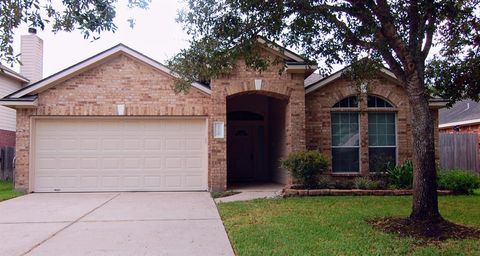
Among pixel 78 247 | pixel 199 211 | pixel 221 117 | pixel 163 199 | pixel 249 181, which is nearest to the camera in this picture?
pixel 78 247

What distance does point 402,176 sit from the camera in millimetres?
13008

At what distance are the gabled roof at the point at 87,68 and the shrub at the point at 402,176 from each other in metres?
6.17

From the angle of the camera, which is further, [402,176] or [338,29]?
[402,176]

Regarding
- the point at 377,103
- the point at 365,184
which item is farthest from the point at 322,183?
the point at 377,103

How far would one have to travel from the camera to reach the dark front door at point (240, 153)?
57.6 feet

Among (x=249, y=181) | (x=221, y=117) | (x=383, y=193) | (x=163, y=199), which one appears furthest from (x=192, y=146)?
(x=383, y=193)

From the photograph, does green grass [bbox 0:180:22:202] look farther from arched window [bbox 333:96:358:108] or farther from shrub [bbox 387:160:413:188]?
shrub [bbox 387:160:413:188]

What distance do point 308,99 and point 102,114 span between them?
259 inches

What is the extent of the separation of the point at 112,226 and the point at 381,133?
958 centimetres

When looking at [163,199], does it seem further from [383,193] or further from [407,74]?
[407,74]

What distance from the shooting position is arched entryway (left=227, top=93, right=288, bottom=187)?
17.3 m

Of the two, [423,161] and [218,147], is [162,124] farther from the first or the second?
[423,161]

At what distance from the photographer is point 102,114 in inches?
540

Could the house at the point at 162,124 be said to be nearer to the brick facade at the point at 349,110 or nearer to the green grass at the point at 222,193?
the brick facade at the point at 349,110
